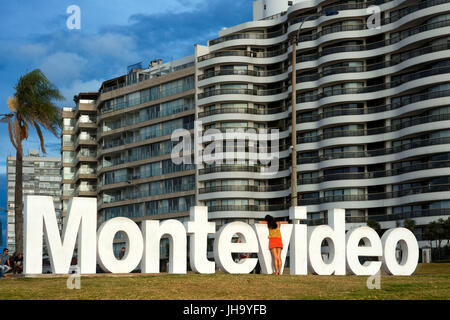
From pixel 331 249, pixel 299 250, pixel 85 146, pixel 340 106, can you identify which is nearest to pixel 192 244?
pixel 299 250

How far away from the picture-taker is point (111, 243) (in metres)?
28.3

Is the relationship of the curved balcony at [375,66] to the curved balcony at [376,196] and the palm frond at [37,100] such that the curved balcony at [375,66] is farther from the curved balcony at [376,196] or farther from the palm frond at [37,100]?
the palm frond at [37,100]

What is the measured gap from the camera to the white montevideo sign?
26781 millimetres

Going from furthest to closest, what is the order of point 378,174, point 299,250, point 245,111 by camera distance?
1. point 245,111
2. point 378,174
3. point 299,250

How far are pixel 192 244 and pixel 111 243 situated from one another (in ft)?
11.5

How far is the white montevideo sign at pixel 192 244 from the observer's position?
2678 centimetres

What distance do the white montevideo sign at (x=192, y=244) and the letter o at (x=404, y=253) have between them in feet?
0.14

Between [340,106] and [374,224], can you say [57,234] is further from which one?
[340,106]

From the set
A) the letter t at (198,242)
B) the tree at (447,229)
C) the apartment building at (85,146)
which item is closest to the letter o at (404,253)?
the letter t at (198,242)

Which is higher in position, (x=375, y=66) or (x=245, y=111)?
(x=375, y=66)

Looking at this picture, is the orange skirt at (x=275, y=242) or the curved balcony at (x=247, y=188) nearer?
the orange skirt at (x=275, y=242)

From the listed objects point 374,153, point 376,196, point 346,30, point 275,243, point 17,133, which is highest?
point 346,30

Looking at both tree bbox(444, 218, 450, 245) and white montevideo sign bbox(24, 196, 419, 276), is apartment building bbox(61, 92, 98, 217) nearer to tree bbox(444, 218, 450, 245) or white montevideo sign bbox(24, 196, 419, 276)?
tree bbox(444, 218, 450, 245)

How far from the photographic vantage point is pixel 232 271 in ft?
97.9
